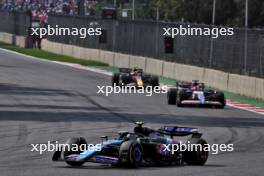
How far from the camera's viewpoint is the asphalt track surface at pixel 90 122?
601 inches

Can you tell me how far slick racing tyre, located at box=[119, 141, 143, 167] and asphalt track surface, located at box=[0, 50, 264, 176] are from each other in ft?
0.67

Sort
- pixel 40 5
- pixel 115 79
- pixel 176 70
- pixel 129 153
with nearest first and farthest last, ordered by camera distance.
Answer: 1. pixel 129 153
2. pixel 115 79
3. pixel 176 70
4. pixel 40 5

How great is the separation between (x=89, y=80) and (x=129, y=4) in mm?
65583

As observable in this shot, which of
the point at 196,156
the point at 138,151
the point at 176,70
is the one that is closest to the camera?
the point at 138,151

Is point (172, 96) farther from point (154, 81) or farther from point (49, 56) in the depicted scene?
point (49, 56)

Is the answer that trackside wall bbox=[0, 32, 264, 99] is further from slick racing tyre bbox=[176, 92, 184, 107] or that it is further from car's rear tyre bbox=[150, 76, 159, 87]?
slick racing tyre bbox=[176, 92, 184, 107]

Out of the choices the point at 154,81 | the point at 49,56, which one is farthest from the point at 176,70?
the point at 49,56

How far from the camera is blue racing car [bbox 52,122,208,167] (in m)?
15.2

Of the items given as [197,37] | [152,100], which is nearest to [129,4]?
[197,37]

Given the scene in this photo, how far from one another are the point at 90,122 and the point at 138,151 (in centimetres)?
806

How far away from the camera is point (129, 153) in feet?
49.4

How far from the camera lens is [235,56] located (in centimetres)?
3653

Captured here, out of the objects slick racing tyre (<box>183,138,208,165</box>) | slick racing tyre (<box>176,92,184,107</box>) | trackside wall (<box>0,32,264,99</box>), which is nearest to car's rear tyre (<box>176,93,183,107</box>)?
slick racing tyre (<box>176,92,184,107</box>)

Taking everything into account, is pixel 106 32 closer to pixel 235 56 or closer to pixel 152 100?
pixel 235 56
